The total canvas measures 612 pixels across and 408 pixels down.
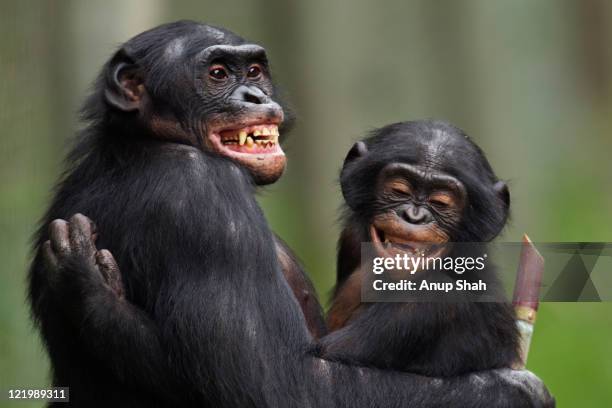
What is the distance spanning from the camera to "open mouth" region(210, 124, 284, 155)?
6.78 meters

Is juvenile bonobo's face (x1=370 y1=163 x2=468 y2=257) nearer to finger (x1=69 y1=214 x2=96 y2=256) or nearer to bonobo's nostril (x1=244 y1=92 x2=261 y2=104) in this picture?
bonobo's nostril (x1=244 y1=92 x2=261 y2=104)

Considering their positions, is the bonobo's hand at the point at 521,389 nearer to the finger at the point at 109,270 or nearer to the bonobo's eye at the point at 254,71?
the finger at the point at 109,270

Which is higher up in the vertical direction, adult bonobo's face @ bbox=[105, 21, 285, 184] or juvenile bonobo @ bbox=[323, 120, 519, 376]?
adult bonobo's face @ bbox=[105, 21, 285, 184]

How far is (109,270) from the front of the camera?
6.19 metres

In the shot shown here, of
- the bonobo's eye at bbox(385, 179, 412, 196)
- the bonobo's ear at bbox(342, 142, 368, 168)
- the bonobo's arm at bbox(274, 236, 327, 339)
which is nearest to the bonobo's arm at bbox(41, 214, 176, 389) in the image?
the bonobo's arm at bbox(274, 236, 327, 339)

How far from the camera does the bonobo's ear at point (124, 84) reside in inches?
267

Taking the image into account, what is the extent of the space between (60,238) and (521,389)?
261 centimetres

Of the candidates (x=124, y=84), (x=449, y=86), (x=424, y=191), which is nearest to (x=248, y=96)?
(x=124, y=84)

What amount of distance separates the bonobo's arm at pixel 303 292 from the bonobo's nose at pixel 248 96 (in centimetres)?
99

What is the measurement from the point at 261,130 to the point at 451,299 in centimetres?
141

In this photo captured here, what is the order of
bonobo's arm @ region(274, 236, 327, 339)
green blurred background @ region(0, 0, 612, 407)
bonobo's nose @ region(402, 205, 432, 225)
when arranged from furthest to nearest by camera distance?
1. green blurred background @ region(0, 0, 612, 407)
2. bonobo's arm @ region(274, 236, 327, 339)
3. bonobo's nose @ region(402, 205, 432, 225)

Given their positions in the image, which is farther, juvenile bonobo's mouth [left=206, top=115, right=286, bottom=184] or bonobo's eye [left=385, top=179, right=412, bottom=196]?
bonobo's eye [left=385, top=179, right=412, bottom=196]

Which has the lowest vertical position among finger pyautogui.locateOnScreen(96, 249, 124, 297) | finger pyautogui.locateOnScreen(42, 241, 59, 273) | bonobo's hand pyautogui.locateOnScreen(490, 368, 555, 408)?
bonobo's hand pyautogui.locateOnScreen(490, 368, 555, 408)

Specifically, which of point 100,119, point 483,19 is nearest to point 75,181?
point 100,119
